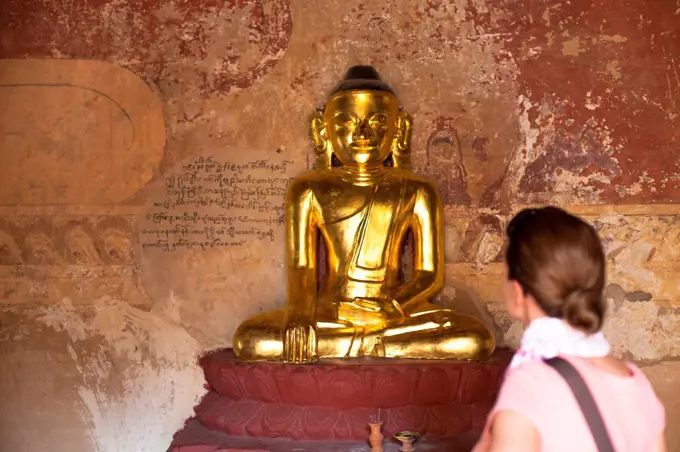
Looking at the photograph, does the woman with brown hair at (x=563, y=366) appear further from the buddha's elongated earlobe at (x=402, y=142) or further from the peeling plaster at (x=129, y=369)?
the peeling plaster at (x=129, y=369)

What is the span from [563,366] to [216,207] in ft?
9.93

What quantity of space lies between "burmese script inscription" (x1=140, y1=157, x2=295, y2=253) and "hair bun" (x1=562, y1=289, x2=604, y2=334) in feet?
9.36

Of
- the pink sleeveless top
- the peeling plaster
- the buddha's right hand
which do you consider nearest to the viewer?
the pink sleeveless top

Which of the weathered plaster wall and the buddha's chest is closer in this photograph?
the buddha's chest

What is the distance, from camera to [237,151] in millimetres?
4203

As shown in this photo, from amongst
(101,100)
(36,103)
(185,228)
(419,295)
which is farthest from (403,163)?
(36,103)

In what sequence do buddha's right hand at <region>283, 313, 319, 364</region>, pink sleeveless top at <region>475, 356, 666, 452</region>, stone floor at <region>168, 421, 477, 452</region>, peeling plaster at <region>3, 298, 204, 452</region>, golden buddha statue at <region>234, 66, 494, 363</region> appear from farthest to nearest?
peeling plaster at <region>3, 298, 204, 452</region>, golden buddha statue at <region>234, 66, 494, 363</region>, buddha's right hand at <region>283, 313, 319, 364</region>, stone floor at <region>168, 421, 477, 452</region>, pink sleeveless top at <region>475, 356, 666, 452</region>

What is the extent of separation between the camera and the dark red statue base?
3.11 m

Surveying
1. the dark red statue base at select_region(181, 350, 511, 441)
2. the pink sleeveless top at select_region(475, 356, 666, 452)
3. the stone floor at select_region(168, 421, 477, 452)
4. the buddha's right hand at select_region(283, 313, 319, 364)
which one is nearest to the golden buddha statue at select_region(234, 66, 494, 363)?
the buddha's right hand at select_region(283, 313, 319, 364)

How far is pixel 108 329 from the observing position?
4.11 m

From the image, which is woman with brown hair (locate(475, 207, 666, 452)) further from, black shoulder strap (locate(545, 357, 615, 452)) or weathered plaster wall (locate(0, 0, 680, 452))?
weathered plaster wall (locate(0, 0, 680, 452))

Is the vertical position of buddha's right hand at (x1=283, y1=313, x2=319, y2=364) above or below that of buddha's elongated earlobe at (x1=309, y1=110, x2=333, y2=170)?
below

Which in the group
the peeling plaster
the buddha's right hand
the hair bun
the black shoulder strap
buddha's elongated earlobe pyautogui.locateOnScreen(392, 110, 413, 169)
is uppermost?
buddha's elongated earlobe pyautogui.locateOnScreen(392, 110, 413, 169)

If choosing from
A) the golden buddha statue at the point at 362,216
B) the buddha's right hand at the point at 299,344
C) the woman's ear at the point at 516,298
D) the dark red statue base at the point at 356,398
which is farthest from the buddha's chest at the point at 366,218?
the woman's ear at the point at 516,298
